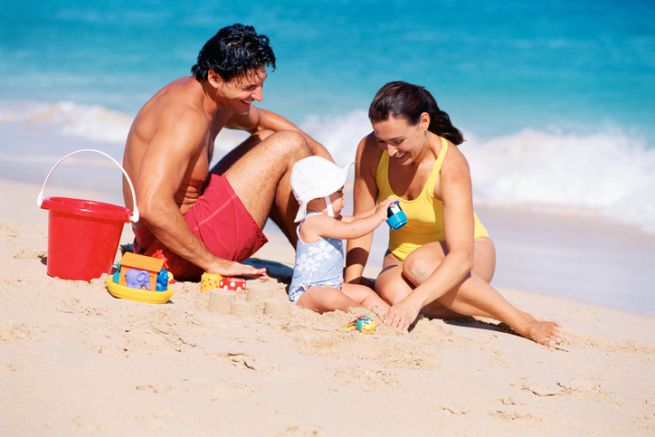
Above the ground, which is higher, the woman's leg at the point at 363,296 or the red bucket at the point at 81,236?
the red bucket at the point at 81,236

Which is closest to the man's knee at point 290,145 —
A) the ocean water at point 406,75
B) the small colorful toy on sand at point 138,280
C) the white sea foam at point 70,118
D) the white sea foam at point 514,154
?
the small colorful toy on sand at point 138,280

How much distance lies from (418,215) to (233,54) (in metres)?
1.40

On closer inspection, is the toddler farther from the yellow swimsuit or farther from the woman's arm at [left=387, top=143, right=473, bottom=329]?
the woman's arm at [left=387, top=143, right=473, bottom=329]

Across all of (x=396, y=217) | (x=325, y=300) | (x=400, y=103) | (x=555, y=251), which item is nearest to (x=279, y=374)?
(x=325, y=300)

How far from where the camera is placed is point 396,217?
396cm

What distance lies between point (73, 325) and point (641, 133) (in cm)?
1537

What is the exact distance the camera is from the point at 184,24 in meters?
23.7

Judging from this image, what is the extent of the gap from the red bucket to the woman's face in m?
1.34

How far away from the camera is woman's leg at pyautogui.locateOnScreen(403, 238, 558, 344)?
13.1 feet

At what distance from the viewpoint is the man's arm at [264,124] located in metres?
4.93

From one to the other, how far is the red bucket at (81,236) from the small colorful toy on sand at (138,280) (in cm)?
22

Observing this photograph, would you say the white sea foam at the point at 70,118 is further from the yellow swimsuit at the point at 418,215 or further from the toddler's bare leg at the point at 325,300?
the toddler's bare leg at the point at 325,300

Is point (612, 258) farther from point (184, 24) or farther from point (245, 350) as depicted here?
point (184, 24)

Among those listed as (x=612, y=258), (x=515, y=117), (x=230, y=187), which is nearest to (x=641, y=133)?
(x=515, y=117)
